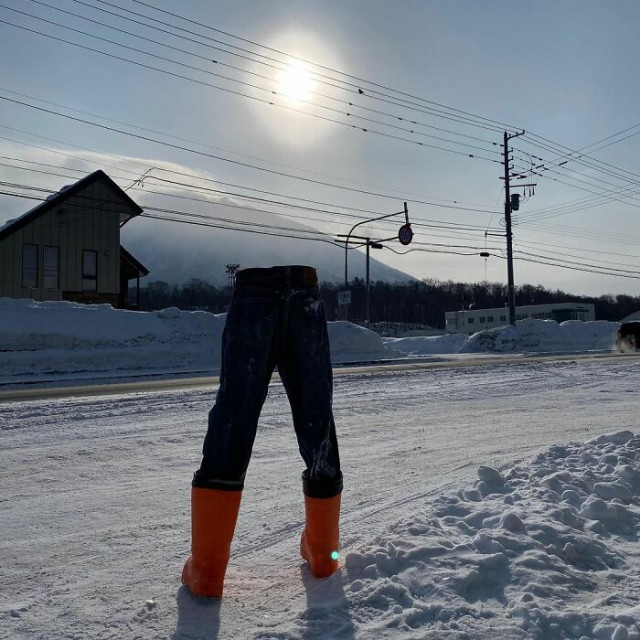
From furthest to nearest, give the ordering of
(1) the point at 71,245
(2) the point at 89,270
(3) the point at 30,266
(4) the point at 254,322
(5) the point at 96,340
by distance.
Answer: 1. (2) the point at 89,270
2. (1) the point at 71,245
3. (3) the point at 30,266
4. (5) the point at 96,340
5. (4) the point at 254,322

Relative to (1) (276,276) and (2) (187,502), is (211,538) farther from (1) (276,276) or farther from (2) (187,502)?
(2) (187,502)

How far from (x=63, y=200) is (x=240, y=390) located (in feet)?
92.1

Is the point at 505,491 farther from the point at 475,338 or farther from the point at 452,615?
the point at 475,338

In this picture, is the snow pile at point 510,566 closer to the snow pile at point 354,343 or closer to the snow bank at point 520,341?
the snow pile at point 354,343

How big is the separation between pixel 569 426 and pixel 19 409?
22.7ft

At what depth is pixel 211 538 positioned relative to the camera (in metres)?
2.45

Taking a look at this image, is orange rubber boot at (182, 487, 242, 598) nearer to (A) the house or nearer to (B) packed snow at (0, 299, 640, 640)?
(B) packed snow at (0, 299, 640, 640)

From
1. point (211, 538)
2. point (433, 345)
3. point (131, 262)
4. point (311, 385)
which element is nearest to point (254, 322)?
point (311, 385)

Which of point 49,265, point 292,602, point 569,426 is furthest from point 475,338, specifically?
point 292,602

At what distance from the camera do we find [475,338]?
1399 inches

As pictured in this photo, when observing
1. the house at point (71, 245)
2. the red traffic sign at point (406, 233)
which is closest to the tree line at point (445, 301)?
the red traffic sign at point (406, 233)

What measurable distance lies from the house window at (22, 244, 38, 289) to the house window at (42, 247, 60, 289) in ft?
1.09

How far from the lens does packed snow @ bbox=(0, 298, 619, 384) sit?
18.7m

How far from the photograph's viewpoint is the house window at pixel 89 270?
28.7m
